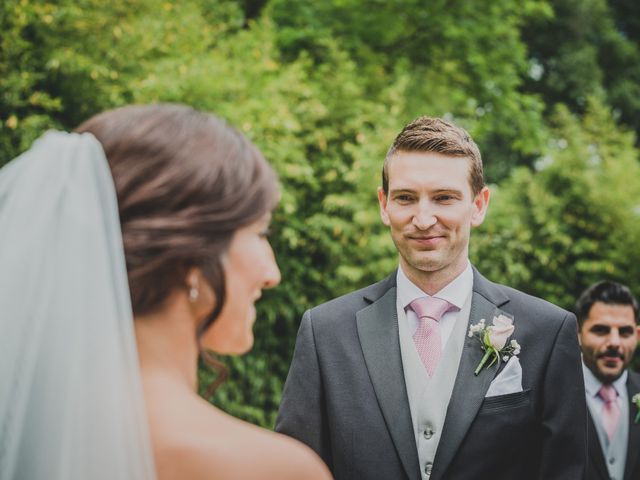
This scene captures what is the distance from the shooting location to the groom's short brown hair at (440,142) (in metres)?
2.85

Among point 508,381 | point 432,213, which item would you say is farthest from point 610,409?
point 432,213

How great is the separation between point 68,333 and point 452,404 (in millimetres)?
1591

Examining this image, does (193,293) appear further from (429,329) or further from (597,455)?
(597,455)

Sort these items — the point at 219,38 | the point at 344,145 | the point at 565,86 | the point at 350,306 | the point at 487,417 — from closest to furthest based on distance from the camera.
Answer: the point at 487,417
the point at 350,306
the point at 344,145
the point at 219,38
the point at 565,86

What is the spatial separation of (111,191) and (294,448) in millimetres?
668

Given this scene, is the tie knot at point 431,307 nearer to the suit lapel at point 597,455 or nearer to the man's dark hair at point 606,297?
the suit lapel at point 597,455

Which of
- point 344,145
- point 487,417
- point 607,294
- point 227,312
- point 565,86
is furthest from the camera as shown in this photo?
point 565,86

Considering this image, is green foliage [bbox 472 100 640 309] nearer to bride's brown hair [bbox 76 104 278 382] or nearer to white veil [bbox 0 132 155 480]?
bride's brown hair [bbox 76 104 278 382]

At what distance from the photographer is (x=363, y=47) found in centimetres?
1048

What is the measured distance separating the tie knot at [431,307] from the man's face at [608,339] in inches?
83.7

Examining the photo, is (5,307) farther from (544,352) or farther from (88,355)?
(544,352)

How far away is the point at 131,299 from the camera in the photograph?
1.45 metres

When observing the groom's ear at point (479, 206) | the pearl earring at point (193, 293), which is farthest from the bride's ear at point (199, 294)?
the groom's ear at point (479, 206)

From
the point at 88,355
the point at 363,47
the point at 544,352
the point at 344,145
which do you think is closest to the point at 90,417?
the point at 88,355
